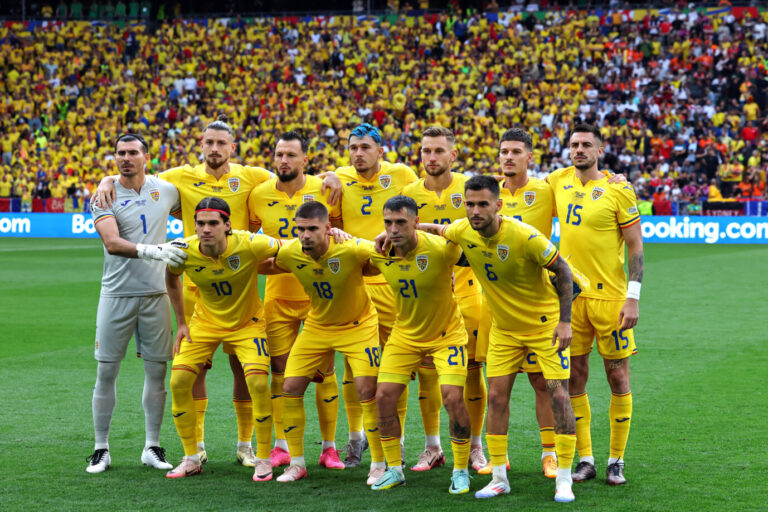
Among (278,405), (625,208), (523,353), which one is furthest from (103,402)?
(625,208)

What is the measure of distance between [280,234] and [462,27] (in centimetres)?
2975

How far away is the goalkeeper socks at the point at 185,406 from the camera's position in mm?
6535

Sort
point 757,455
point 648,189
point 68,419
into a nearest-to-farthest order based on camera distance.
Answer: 1. point 757,455
2. point 68,419
3. point 648,189

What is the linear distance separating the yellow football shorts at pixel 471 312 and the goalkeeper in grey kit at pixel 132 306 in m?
2.19

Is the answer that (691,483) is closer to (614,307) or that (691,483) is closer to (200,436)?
(614,307)

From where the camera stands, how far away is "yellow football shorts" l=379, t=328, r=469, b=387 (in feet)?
20.5

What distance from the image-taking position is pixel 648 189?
2755 centimetres

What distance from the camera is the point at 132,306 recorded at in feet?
22.4

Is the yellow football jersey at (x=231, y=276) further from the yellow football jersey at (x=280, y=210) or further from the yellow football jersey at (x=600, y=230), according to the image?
the yellow football jersey at (x=600, y=230)

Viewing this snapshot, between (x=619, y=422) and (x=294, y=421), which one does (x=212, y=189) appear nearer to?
(x=294, y=421)

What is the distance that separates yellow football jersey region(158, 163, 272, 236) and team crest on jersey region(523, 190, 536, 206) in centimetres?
216

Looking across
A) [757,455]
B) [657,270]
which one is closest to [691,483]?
[757,455]

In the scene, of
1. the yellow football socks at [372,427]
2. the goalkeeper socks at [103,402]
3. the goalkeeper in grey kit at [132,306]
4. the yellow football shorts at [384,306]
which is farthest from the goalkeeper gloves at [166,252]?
the yellow football socks at [372,427]

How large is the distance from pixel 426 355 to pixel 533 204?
1358mm
